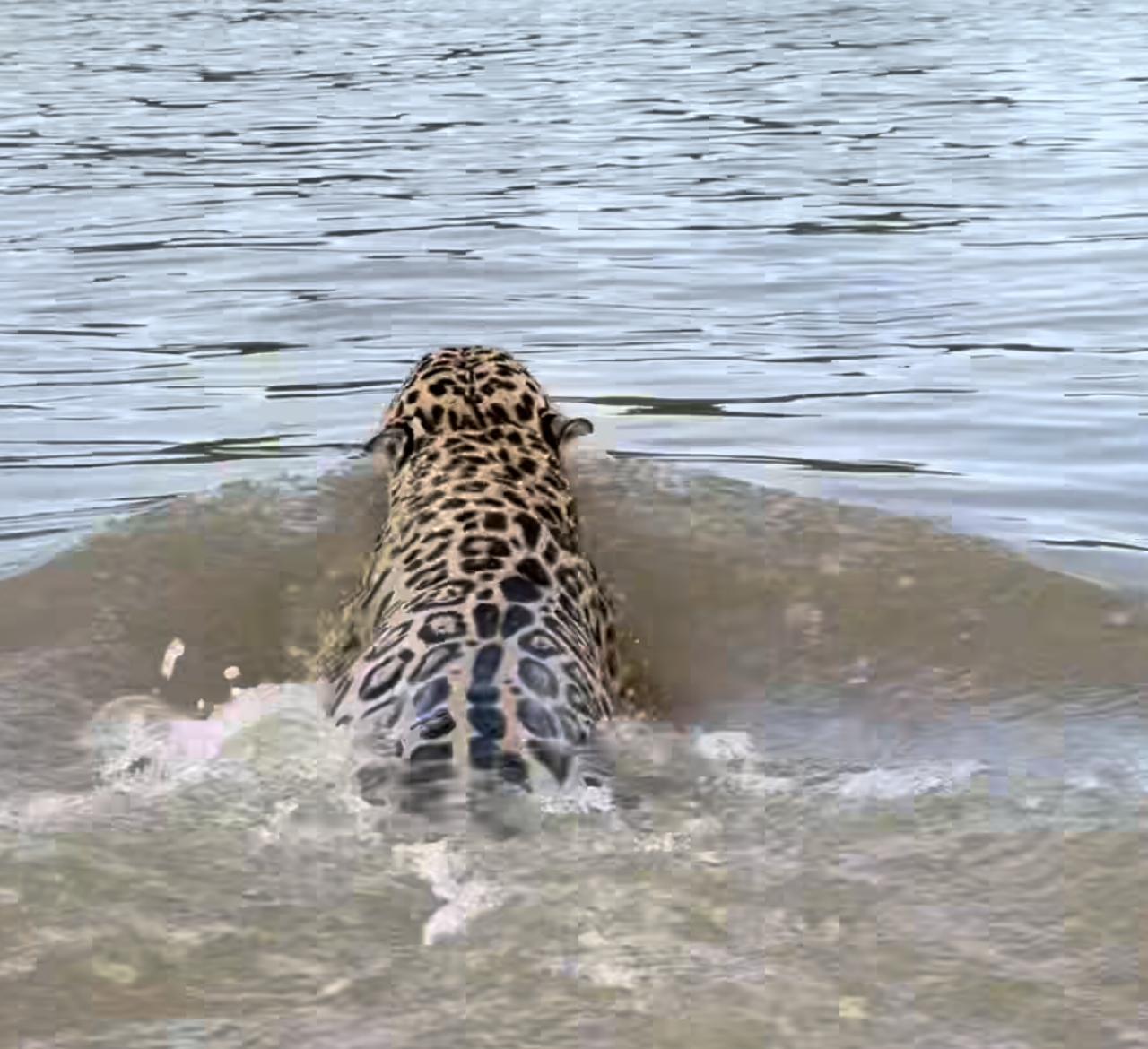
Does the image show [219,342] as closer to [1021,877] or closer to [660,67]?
[1021,877]

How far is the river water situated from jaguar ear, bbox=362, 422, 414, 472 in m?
0.44

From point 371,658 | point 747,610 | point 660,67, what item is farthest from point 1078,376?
point 660,67

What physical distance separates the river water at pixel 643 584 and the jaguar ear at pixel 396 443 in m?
0.44

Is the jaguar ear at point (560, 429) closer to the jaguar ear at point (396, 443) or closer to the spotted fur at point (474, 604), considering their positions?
the spotted fur at point (474, 604)

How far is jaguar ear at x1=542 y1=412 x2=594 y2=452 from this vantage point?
7637 mm

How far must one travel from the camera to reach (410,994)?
13.5ft

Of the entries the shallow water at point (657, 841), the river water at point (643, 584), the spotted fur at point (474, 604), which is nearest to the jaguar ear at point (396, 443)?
the spotted fur at point (474, 604)

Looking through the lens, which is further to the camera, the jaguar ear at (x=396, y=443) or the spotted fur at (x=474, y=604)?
the jaguar ear at (x=396, y=443)

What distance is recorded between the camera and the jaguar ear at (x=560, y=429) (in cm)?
764

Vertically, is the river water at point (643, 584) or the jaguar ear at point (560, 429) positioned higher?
the jaguar ear at point (560, 429)

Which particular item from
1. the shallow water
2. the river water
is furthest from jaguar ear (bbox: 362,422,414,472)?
the shallow water

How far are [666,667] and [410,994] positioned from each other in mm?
2835

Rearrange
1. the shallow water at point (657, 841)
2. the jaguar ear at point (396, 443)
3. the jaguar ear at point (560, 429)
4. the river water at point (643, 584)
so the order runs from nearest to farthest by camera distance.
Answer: the shallow water at point (657, 841)
the river water at point (643, 584)
the jaguar ear at point (396, 443)
the jaguar ear at point (560, 429)

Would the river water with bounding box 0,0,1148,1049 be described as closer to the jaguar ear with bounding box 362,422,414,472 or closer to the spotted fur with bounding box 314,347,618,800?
the spotted fur with bounding box 314,347,618,800
